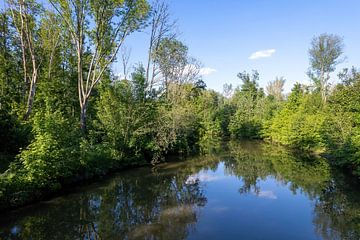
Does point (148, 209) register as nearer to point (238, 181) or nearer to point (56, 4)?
point (238, 181)

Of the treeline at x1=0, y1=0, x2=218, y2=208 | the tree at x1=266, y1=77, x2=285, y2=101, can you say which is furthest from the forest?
the tree at x1=266, y1=77, x2=285, y2=101

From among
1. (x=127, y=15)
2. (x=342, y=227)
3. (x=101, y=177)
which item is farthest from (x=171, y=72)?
(x=342, y=227)

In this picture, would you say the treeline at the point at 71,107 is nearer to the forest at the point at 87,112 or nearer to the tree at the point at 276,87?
the forest at the point at 87,112

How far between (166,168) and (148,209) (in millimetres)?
8607

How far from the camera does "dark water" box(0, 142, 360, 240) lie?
28.8 ft

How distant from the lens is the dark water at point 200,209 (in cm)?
879

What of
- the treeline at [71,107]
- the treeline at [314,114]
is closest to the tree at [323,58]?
the treeline at [314,114]

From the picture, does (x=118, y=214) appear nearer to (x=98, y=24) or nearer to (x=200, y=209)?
(x=200, y=209)

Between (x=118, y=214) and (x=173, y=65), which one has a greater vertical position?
(x=173, y=65)

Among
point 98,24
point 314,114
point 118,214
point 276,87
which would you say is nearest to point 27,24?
point 98,24

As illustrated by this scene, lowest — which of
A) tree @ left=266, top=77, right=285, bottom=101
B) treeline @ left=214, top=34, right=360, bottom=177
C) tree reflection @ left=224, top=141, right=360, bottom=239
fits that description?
tree reflection @ left=224, top=141, right=360, bottom=239

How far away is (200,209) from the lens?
11125 millimetres

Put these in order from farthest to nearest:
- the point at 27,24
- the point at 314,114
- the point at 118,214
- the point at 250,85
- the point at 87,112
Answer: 1. the point at 250,85
2. the point at 314,114
3. the point at 87,112
4. the point at 27,24
5. the point at 118,214

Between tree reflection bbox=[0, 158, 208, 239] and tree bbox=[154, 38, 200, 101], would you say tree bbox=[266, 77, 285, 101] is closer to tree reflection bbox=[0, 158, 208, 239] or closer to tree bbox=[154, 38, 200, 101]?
tree bbox=[154, 38, 200, 101]
